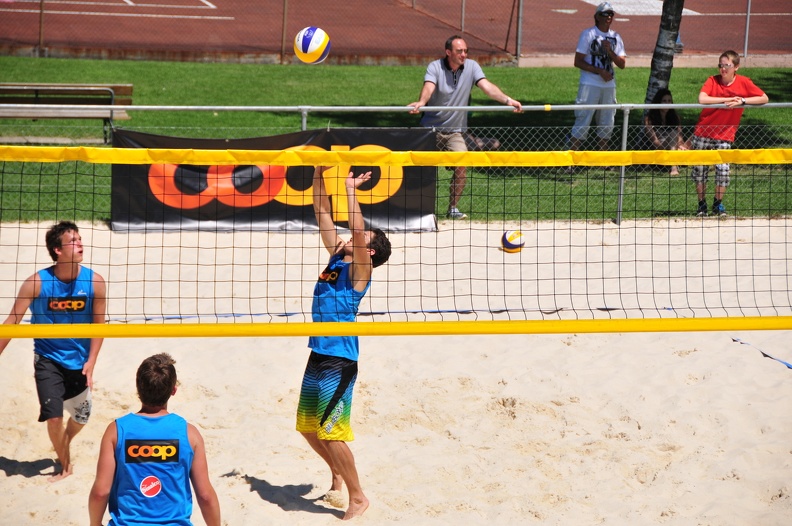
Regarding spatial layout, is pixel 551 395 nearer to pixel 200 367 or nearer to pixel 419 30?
pixel 200 367

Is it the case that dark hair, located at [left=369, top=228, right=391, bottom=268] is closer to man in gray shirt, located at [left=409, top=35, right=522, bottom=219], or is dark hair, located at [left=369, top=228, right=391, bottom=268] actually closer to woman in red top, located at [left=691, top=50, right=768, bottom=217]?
man in gray shirt, located at [left=409, top=35, right=522, bottom=219]

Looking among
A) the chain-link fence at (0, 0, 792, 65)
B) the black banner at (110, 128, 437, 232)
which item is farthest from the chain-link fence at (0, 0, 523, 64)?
the black banner at (110, 128, 437, 232)

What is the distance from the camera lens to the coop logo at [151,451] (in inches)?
170

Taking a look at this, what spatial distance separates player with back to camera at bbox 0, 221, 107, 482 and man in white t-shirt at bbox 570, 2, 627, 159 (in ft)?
23.9

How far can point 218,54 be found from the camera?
64.0 ft

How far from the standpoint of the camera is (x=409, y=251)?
34.2ft

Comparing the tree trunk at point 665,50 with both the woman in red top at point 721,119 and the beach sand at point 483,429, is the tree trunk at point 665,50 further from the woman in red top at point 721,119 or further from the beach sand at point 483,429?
the beach sand at point 483,429

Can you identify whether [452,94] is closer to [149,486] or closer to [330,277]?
[330,277]

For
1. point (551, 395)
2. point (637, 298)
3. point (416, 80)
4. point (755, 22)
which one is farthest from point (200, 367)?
point (755, 22)

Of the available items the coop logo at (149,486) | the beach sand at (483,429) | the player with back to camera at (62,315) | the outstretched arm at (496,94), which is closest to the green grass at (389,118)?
the outstretched arm at (496,94)

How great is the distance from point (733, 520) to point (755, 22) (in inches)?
787

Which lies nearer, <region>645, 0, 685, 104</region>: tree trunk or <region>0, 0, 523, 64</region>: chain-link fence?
<region>645, 0, 685, 104</region>: tree trunk

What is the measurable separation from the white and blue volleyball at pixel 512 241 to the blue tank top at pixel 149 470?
5.98 metres

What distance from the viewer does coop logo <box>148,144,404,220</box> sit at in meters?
10.4
